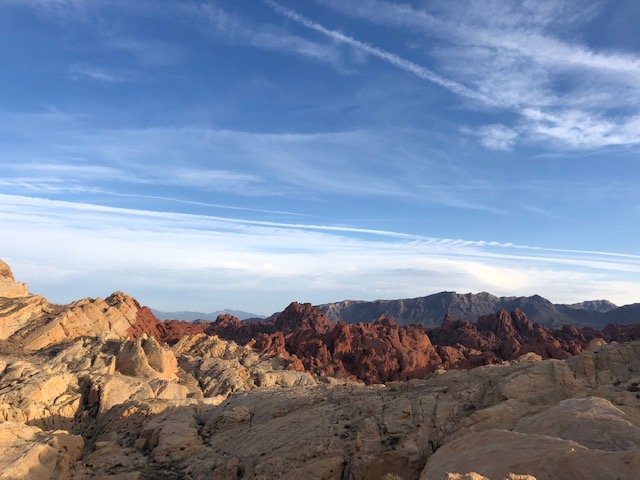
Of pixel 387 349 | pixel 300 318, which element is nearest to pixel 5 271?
pixel 387 349

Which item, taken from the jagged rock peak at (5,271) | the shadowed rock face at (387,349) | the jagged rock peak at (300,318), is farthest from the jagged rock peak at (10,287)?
the jagged rock peak at (300,318)

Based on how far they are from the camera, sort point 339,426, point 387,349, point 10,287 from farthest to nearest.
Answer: point 387,349 < point 10,287 < point 339,426

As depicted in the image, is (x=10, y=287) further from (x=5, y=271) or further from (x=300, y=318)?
(x=300, y=318)

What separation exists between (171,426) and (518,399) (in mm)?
18518

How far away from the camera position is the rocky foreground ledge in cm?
1083

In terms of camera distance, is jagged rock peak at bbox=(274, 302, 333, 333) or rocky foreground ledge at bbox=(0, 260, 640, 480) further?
jagged rock peak at bbox=(274, 302, 333, 333)

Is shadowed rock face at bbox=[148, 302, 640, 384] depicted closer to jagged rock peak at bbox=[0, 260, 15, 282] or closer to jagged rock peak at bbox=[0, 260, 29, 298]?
jagged rock peak at bbox=[0, 260, 29, 298]

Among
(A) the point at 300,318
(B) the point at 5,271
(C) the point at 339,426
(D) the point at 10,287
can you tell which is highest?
(B) the point at 5,271

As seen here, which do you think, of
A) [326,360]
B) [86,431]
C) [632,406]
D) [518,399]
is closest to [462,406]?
[518,399]

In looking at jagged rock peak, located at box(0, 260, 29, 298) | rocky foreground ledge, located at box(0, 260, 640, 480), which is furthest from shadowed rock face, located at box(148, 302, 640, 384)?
rocky foreground ledge, located at box(0, 260, 640, 480)

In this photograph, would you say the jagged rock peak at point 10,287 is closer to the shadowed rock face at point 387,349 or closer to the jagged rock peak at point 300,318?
the shadowed rock face at point 387,349

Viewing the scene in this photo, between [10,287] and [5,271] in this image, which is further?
[5,271]

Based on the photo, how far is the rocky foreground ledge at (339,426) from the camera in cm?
1083

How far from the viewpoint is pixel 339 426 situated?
65.5 feet
